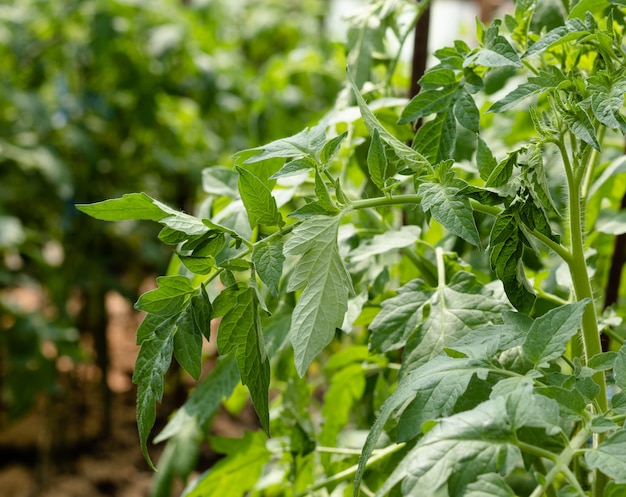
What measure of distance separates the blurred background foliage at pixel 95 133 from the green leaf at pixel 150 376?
1189 mm

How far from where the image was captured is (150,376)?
50 centimetres

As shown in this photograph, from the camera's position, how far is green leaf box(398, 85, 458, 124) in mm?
580

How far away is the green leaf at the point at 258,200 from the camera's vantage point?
0.53 metres

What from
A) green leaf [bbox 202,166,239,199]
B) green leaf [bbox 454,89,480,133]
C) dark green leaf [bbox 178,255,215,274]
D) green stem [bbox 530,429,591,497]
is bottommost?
green stem [bbox 530,429,591,497]

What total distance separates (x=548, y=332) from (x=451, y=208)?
0.31 feet

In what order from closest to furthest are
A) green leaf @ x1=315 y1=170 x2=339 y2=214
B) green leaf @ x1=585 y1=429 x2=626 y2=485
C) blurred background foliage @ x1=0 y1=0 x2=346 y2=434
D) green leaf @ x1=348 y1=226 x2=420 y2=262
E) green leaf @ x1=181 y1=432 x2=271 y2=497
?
green leaf @ x1=585 y1=429 x2=626 y2=485, green leaf @ x1=315 y1=170 x2=339 y2=214, green leaf @ x1=348 y1=226 x2=420 y2=262, green leaf @ x1=181 y1=432 x2=271 y2=497, blurred background foliage @ x1=0 y1=0 x2=346 y2=434

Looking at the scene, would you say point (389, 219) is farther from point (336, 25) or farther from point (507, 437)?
point (336, 25)

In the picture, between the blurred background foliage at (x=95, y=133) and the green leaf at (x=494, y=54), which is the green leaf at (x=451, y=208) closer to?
the green leaf at (x=494, y=54)

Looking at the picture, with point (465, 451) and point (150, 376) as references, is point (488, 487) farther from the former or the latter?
point (150, 376)

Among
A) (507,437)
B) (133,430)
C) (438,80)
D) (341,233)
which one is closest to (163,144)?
(133,430)

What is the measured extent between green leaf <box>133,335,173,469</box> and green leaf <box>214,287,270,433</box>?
4 cm

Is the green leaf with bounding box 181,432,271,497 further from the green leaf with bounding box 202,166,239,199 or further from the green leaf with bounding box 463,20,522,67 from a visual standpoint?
the green leaf with bounding box 463,20,522,67

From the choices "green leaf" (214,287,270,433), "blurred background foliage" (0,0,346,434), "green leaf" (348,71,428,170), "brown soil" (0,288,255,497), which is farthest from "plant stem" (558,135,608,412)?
"brown soil" (0,288,255,497)

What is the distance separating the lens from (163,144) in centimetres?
224
